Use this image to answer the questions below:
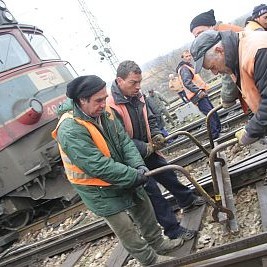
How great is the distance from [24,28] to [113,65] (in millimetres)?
17287

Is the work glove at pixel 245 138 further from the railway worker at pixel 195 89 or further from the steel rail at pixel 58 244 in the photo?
the railway worker at pixel 195 89

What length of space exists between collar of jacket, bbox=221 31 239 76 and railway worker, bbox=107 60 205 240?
1.08m

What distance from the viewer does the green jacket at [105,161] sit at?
3344mm

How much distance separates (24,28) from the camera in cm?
843

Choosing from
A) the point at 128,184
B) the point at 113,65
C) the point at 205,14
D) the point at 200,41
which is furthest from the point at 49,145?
the point at 113,65

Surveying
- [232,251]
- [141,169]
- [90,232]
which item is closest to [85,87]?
[141,169]

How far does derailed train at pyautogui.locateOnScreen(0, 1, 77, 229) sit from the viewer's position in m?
7.14

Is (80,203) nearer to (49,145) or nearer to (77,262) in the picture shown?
(49,145)

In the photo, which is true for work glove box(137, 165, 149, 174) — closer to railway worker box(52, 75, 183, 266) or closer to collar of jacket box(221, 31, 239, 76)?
railway worker box(52, 75, 183, 266)

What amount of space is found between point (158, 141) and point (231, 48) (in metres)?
1.65

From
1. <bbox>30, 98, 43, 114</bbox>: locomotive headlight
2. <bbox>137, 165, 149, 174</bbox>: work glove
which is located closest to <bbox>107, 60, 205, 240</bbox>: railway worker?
<bbox>137, 165, 149, 174</bbox>: work glove

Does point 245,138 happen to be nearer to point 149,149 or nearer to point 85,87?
point 149,149

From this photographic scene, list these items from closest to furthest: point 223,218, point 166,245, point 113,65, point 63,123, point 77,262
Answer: point 63,123 < point 223,218 < point 166,245 < point 77,262 < point 113,65

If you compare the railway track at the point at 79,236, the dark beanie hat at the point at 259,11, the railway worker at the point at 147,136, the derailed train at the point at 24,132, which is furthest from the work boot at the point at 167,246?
the derailed train at the point at 24,132
